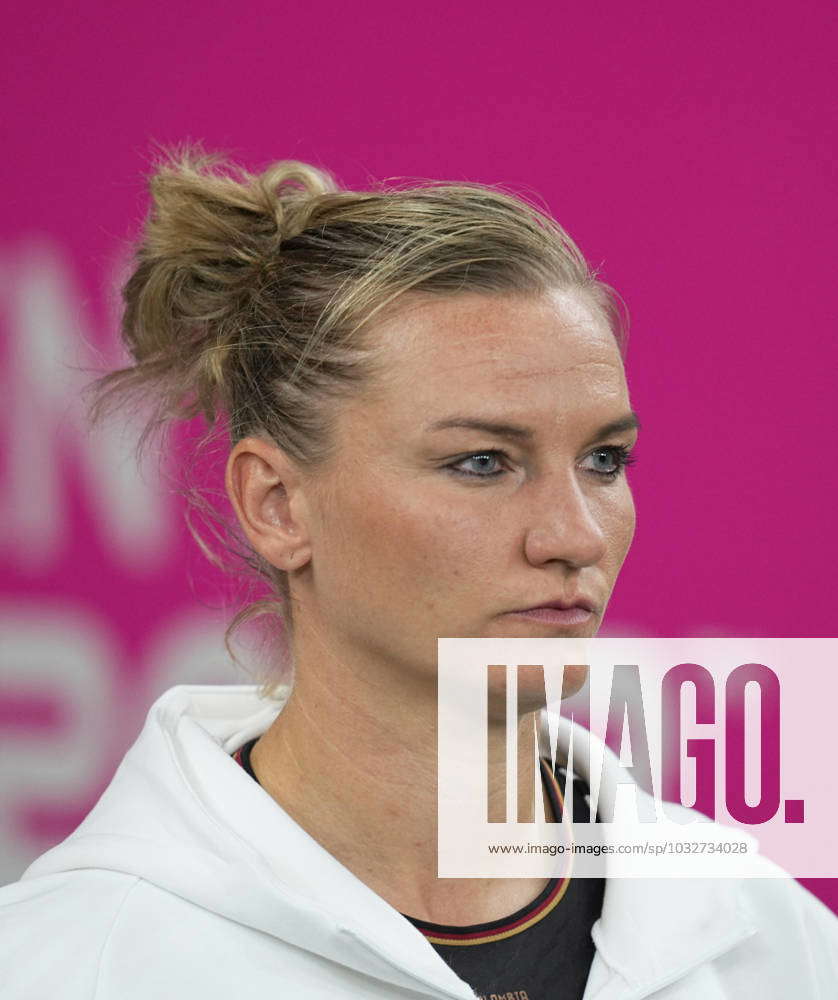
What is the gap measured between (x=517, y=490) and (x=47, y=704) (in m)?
1.09

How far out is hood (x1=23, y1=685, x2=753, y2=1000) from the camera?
101 cm

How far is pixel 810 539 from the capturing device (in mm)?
1989

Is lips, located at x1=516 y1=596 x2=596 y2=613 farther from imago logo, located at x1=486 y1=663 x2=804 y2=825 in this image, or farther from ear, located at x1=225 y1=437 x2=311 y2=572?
imago logo, located at x1=486 y1=663 x2=804 y2=825

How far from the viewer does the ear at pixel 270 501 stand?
1.12 meters

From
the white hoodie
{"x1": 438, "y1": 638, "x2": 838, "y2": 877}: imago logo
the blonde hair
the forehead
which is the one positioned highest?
the blonde hair

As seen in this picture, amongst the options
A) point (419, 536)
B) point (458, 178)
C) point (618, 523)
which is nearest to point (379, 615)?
point (419, 536)

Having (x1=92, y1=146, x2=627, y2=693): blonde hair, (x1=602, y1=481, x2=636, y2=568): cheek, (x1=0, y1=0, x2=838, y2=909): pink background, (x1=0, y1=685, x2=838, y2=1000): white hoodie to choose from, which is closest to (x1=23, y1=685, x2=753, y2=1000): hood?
(x1=0, y1=685, x2=838, y2=1000): white hoodie

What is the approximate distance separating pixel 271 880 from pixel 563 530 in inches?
12.7

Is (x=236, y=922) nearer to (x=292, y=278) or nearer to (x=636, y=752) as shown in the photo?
(x=292, y=278)

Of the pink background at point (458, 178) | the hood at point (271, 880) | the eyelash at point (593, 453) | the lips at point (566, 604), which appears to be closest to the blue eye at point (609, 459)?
the eyelash at point (593, 453)

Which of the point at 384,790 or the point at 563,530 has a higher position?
the point at 563,530

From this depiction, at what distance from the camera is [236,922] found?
3.36 feet

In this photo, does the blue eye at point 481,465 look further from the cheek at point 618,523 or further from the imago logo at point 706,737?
the imago logo at point 706,737

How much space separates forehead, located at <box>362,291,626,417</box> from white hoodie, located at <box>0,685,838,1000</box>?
334 millimetres
